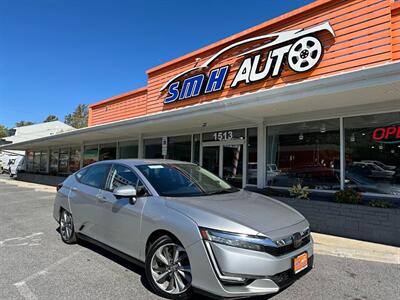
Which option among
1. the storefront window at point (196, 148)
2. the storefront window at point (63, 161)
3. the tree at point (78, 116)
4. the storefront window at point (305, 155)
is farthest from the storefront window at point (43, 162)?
the tree at point (78, 116)

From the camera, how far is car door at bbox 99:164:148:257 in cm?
397

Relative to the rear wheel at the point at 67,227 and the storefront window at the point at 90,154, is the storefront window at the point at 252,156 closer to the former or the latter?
the rear wheel at the point at 67,227

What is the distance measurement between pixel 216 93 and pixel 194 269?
8.17 meters

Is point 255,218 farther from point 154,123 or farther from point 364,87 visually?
point 154,123

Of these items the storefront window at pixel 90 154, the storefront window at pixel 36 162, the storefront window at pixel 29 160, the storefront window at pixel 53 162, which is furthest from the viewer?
the storefront window at pixel 29 160

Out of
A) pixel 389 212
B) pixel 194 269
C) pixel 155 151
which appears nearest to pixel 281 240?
pixel 194 269

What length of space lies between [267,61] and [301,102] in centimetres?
249

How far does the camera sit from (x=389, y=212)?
591cm

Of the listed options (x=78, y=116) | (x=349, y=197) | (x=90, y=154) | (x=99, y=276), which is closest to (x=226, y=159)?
(x=349, y=197)

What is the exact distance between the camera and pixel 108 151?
17109 mm

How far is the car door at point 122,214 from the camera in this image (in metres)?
3.97

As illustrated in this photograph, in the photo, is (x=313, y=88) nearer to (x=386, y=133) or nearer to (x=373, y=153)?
(x=386, y=133)

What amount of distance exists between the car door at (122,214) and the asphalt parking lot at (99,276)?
0.42 metres

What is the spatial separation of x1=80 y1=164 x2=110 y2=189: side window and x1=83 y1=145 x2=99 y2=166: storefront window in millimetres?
12980
